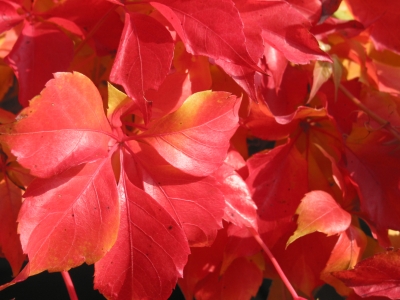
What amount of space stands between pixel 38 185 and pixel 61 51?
11 cm

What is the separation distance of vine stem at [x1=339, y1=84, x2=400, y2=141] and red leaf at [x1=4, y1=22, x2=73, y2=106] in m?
0.25

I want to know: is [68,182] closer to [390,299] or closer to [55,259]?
[55,259]

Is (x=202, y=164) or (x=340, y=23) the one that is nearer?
(x=202, y=164)

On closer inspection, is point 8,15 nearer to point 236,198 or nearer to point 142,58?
point 142,58

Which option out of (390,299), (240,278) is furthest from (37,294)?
(390,299)

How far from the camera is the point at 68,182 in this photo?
27cm

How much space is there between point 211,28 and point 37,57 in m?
0.13

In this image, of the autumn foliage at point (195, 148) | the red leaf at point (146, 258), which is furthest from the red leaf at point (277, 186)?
the red leaf at point (146, 258)

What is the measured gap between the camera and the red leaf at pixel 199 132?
0.29 m

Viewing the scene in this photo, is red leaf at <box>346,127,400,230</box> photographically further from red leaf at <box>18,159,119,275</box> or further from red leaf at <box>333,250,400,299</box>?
red leaf at <box>18,159,119,275</box>

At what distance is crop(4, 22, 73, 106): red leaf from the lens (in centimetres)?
31

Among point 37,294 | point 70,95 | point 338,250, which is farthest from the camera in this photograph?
point 37,294

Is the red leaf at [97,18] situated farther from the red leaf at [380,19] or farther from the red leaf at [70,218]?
the red leaf at [380,19]

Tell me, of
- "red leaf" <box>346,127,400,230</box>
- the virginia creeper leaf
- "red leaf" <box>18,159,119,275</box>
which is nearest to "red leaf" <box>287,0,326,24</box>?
the virginia creeper leaf
